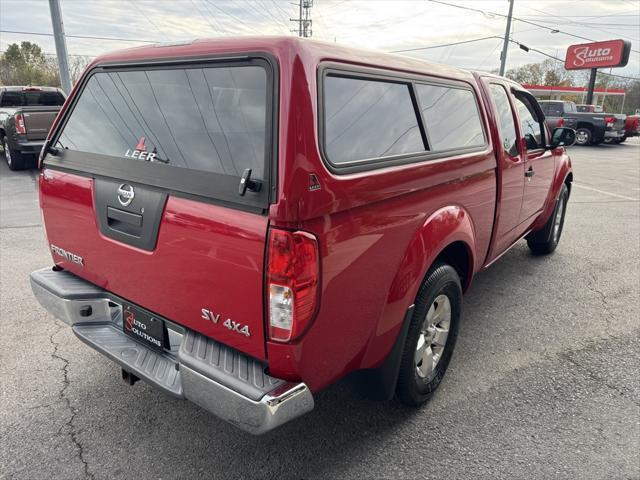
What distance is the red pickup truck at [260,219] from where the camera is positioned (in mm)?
1854

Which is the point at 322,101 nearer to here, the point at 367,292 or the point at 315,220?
the point at 315,220

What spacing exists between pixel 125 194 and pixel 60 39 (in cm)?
1300

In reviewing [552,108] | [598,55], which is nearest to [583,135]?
[552,108]

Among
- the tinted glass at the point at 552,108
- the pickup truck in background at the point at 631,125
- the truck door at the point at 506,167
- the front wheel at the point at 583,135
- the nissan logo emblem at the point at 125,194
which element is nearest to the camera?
the nissan logo emblem at the point at 125,194

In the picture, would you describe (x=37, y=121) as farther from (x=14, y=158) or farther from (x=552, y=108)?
(x=552, y=108)

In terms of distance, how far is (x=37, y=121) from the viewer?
1002 centimetres

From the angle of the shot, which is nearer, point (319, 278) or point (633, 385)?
point (319, 278)

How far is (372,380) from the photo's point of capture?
2.50 meters

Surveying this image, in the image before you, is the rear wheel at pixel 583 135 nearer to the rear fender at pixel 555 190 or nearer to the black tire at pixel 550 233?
the black tire at pixel 550 233

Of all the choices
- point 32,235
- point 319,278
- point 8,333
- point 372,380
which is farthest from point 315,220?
point 32,235

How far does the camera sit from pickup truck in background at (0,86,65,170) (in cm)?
991

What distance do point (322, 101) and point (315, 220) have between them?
50 centimetres

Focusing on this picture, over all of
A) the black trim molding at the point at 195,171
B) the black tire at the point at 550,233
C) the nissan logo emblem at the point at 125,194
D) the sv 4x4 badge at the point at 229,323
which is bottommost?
the black tire at the point at 550,233

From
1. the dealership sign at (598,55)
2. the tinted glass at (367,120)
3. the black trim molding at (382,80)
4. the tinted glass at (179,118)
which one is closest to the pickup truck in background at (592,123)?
the dealership sign at (598,55)
